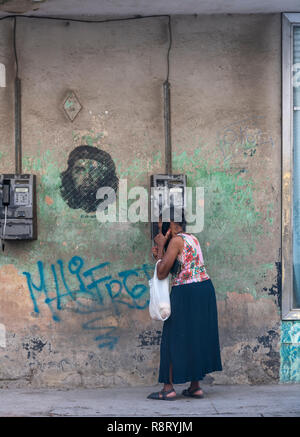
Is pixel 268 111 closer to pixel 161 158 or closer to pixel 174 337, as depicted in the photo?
pixel 161 158

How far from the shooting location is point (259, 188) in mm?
6410

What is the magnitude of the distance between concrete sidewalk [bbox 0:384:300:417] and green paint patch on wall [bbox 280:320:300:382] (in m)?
0.11

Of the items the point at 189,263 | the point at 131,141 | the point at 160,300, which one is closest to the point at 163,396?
the point at 160,300

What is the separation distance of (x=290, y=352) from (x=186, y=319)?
1359 millimetres

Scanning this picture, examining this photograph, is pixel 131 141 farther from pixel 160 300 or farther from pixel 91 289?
pixel 160 300

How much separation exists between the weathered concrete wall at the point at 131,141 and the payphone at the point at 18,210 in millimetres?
175

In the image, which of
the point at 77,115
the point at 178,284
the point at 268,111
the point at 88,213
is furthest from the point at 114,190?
the point at 268,111

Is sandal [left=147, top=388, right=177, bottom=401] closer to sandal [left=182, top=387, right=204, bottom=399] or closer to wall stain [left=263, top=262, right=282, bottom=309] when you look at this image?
sandal [left=182, top=387, right=204, bottom=399]

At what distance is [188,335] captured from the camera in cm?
560

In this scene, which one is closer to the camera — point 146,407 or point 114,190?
point 146,407

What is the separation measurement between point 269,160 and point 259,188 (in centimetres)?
29

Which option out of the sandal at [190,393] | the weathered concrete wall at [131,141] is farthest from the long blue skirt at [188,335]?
the weathered concrete wall at [131,141]

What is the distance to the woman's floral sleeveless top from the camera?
Result: 18.4 ft

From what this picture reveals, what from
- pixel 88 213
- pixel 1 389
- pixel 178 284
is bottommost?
pixel 1 389
